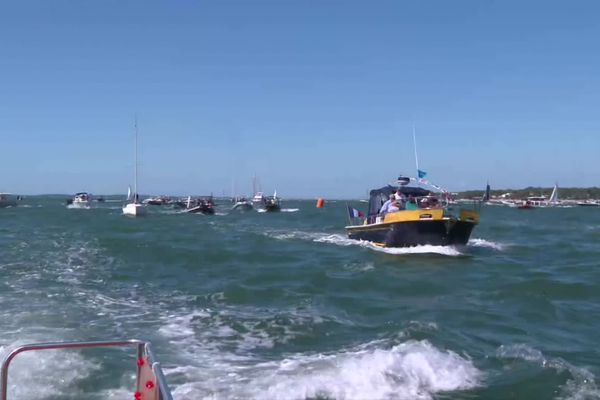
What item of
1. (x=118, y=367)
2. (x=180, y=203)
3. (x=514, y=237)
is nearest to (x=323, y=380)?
(x=118, y=367)

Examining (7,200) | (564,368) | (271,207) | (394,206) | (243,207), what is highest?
(394,206)

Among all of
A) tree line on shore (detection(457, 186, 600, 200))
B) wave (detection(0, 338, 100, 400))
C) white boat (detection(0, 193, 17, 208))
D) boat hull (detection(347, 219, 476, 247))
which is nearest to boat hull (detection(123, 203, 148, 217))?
white boat (detection(0, 193, 17, 208))

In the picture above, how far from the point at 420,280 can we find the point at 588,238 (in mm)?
21019

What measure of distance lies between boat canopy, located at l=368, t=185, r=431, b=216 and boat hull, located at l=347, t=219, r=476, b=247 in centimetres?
270

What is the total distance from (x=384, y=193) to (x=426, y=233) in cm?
468

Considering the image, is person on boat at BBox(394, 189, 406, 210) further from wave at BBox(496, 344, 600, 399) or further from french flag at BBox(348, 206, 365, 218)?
wave at BBox(496, 344, 600, 399)

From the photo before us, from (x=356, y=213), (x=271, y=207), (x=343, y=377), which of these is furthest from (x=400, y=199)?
(x=271, y=207)

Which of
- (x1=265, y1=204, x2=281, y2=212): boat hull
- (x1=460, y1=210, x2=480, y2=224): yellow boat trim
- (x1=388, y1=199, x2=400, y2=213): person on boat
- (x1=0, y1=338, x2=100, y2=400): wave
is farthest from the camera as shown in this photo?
(x1=265, y1=204, x2=281, y2=212): boat hull

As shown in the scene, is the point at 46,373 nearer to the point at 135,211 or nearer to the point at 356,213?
the point at 356,213

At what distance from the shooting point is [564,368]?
8.67 m

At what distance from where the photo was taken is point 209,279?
17438 mm

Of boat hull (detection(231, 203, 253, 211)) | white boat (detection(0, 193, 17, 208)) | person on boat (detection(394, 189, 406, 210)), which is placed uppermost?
person on boat (detection(394, 189, 406, 210))

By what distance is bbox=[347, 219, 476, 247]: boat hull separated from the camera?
2325cm

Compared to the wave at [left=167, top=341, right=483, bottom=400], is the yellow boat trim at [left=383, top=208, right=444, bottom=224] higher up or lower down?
higher up
